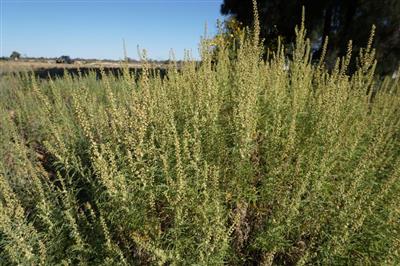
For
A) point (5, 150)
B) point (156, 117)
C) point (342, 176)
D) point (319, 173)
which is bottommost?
point (5, 150)

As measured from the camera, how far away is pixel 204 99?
10.7 ft

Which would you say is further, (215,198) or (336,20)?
(336,20)

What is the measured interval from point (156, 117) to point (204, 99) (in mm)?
490

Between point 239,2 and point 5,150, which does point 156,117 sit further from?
point 239,2

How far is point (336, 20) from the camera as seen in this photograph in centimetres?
1125

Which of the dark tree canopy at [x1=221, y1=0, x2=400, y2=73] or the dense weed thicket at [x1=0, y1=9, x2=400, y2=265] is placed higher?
the dark tree canopy at [x1=221, y1=0, x2=400, y2=73]

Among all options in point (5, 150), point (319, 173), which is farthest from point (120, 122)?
point (5, 150)

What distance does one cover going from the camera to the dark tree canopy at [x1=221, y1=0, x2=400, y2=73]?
9.34 metres

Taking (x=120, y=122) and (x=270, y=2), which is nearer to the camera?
(x=120, y=122)

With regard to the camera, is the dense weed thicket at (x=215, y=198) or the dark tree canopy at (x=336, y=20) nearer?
Result: the dense weed thicket at (x=215, y=198)

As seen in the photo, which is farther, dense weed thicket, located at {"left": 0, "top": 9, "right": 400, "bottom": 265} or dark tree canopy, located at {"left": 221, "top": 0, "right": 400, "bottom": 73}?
dark tree canopy, located at {"left": 221, "top": 0, "right": 400, "bottom": 73}

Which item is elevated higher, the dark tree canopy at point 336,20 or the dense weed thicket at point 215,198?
the dark tree canopy at point 336,20

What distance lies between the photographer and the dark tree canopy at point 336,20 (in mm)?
9336

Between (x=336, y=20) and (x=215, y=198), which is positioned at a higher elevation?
(x=336, y=20)
